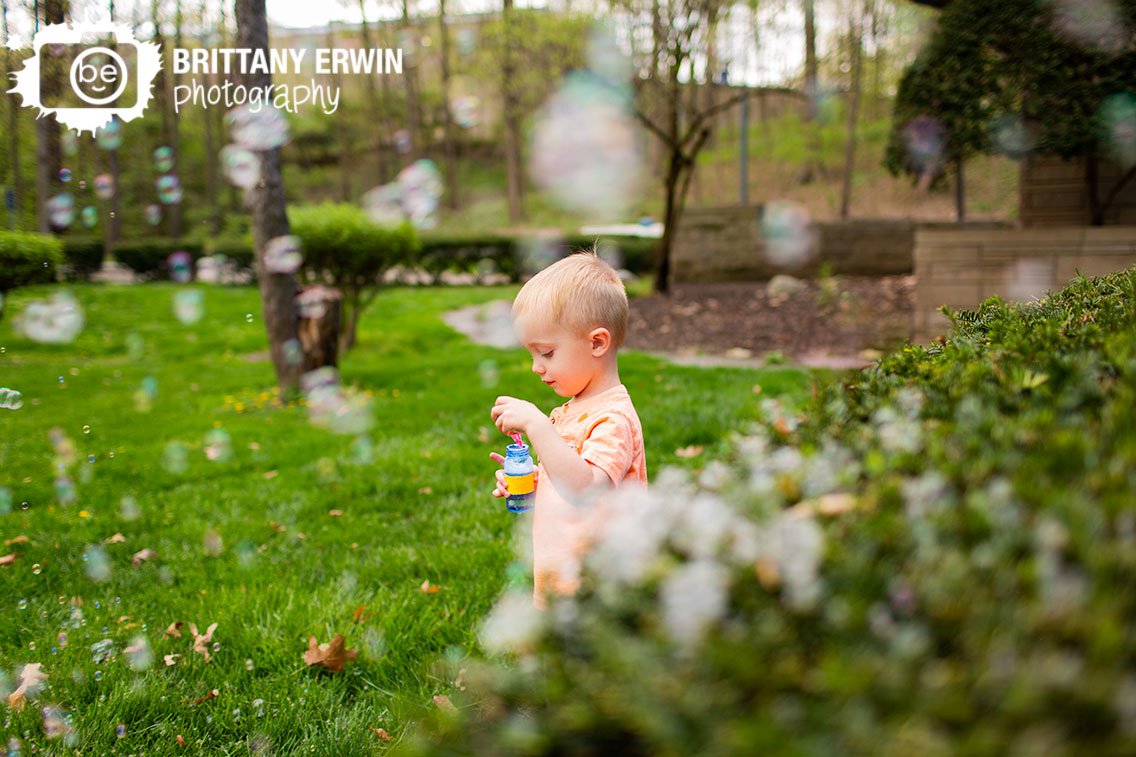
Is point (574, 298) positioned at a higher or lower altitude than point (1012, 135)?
lower

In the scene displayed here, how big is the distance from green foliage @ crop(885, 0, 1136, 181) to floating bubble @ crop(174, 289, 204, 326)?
10.3 m

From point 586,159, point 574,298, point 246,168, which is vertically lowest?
point 574,298

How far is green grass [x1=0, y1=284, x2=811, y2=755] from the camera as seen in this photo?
277cm

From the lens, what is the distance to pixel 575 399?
242cm

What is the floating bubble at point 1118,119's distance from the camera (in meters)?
7.93

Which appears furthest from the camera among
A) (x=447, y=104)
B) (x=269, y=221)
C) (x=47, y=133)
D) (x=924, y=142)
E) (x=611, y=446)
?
(x=447, y=104)

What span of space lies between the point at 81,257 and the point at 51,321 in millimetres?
7648

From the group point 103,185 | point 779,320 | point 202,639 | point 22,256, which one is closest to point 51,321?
point 22,256

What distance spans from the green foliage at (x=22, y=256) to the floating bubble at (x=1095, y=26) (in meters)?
12.0

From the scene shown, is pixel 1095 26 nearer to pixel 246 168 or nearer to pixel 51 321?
pixel 246 168

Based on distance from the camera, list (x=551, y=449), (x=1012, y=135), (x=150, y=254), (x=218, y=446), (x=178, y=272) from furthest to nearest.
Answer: (x=150, y=254), (x=178, y=272), (x=1012, y=135), (x=218, y=446), (x=551, y=449)

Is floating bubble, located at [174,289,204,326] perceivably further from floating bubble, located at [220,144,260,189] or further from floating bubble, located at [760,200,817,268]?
floating bubble, located at [760,200,817,268]

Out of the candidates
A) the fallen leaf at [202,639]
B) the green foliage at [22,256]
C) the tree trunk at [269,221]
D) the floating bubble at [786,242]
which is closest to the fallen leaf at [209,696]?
the fallen leaf at [202,639]

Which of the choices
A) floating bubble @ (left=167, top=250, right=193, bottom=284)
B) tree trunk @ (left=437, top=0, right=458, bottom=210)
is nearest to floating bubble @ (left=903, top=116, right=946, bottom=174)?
floating bubble @ (left=167, top=250, right=193, bottom=284)
